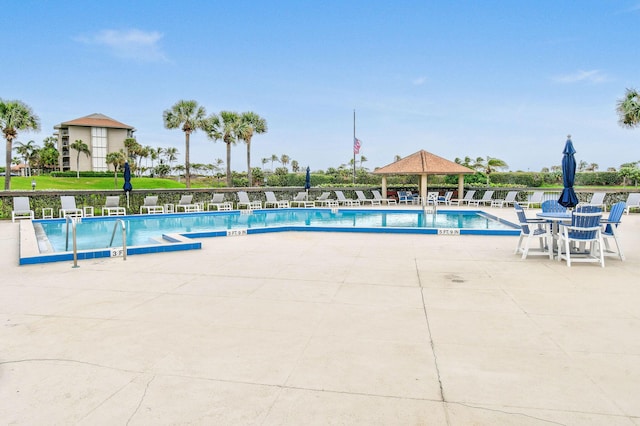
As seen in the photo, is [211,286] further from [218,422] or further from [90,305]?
[218,422]

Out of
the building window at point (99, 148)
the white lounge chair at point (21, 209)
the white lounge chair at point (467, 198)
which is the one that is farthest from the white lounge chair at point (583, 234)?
the building window at point (99, 148)

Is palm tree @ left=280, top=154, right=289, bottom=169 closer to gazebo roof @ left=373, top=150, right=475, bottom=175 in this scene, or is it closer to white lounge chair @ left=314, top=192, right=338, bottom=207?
white lounge chair @ left=314, top=192, right=338, bottom=207

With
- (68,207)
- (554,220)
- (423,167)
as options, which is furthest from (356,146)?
(554,220)

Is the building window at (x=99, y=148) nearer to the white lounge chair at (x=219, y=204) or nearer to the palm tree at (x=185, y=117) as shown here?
the palm tree at (x=185, y=117)

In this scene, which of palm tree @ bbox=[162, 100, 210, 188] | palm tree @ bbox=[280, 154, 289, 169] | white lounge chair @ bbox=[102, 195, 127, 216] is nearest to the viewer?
white lounge chair @ bbox=[102, 195, 127, 216]

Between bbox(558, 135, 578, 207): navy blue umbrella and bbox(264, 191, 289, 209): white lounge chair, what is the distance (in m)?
13.5

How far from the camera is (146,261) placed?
6.62 meters

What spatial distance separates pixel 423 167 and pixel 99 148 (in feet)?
165

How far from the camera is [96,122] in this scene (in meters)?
56.2

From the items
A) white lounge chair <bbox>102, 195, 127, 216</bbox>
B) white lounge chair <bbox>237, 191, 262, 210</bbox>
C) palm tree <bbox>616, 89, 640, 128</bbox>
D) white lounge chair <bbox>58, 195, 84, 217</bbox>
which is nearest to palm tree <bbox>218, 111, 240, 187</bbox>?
white lounge chair <bbox>237, 191, 262, 210</bbox>

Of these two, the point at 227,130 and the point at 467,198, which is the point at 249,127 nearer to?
the point at 227,130

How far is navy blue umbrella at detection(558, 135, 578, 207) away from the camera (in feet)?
23.7

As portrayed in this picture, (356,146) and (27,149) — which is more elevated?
(27,149)

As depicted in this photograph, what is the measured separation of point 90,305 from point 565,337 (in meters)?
4.27
